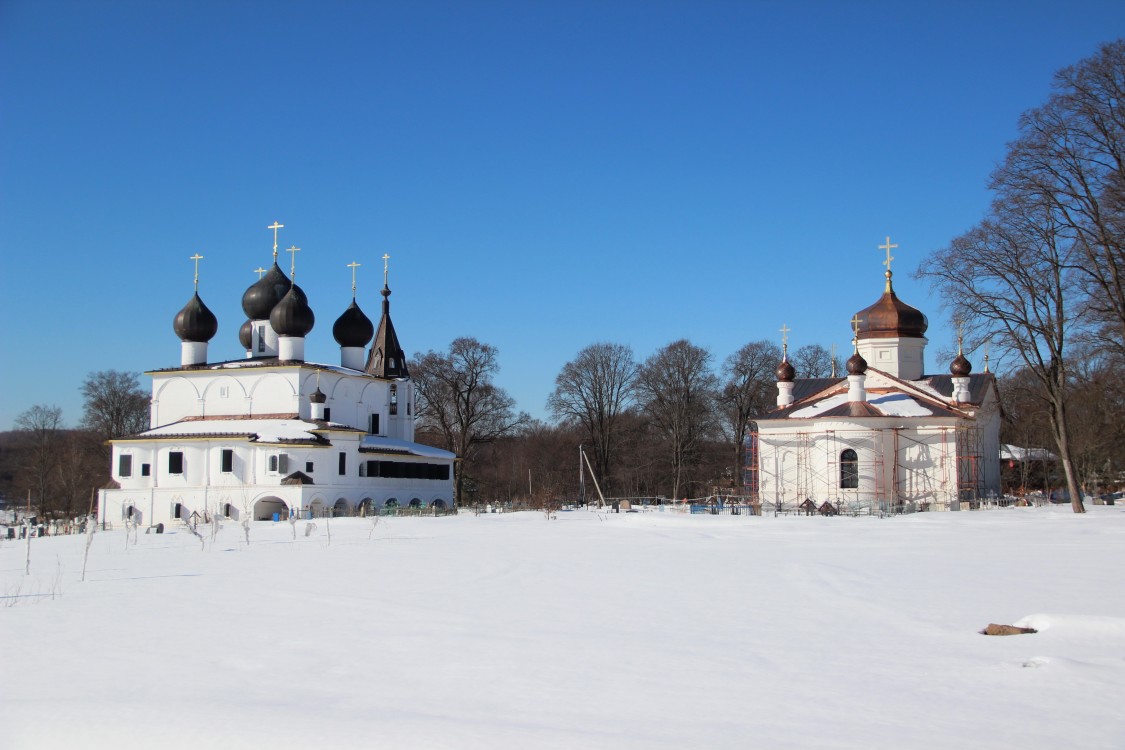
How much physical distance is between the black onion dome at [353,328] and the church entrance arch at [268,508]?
1216cm

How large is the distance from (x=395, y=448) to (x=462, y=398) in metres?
16.3

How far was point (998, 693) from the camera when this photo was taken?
9.27 metres

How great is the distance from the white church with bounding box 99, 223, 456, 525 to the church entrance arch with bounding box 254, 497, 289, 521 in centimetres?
6

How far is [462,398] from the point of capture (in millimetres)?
65000

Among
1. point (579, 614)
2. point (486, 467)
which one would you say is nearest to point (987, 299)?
point (579, 614)

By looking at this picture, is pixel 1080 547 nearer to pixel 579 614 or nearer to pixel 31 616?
pixel 579 614

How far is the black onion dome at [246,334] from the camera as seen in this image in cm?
5212

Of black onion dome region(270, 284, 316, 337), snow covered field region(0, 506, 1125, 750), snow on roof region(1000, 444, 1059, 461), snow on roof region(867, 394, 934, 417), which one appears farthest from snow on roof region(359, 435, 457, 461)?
snow on roof region(1000, 444, 1059, 461)

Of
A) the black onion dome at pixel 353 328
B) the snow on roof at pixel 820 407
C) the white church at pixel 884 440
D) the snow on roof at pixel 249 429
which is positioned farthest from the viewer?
the black onion dome at pixel 353 328

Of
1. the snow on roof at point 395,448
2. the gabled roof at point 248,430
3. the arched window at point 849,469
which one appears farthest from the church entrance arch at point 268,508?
the arched window at point 849,469

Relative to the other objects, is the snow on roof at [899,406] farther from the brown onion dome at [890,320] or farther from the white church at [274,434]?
the white church at [274,434]

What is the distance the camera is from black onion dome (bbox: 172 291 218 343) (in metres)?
50.3

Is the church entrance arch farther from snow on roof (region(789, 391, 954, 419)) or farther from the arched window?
the arched window

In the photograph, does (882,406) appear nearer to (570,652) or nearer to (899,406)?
(899,406)
